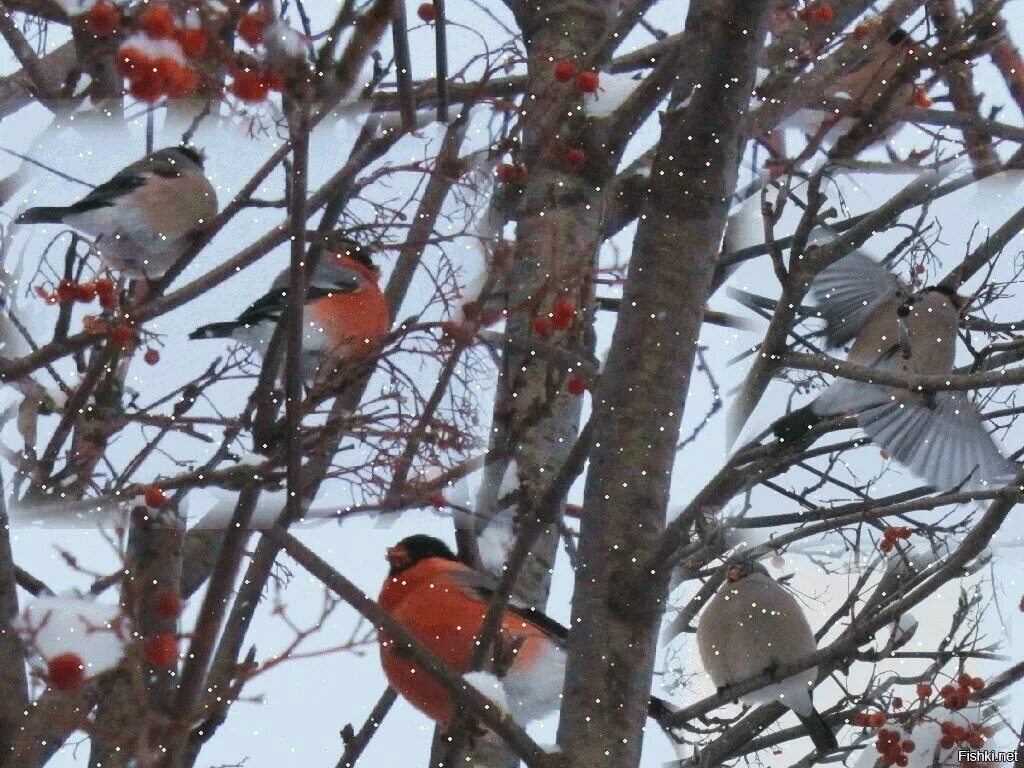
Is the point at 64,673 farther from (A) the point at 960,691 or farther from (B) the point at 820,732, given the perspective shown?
(B) the point at 820,732

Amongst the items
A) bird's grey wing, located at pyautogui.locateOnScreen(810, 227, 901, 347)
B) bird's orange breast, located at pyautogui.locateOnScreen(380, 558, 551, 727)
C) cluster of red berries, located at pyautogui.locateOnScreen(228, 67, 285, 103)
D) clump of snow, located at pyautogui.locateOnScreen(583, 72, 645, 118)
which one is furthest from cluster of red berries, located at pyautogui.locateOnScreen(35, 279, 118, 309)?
bird's grey wing, located at pyautogui.locateOnScreen(810, 227, 901, 347)

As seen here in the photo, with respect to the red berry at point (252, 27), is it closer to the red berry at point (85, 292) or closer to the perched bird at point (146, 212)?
the red berry at point (85, 292)

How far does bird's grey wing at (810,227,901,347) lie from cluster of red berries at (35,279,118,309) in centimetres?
202

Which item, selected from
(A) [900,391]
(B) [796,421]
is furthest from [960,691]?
(B) [796,421]

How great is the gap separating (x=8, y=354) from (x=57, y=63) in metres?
0.80

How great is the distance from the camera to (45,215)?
94.3 inches

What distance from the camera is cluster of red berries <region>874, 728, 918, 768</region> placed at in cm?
270

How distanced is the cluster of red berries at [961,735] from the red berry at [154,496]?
177 cm

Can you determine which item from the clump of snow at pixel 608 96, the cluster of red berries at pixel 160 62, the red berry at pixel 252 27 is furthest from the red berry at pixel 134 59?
the clump of snow at pixel 608 96

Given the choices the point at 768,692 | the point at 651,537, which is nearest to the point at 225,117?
the point at 651,537

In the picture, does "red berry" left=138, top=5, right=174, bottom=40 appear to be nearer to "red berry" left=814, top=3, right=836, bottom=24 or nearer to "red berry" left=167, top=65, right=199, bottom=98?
"red berry" left=167, top=65, right=199, bottom=98

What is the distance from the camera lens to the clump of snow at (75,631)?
1245mm

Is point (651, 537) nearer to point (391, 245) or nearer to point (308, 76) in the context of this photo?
point (391, 245)

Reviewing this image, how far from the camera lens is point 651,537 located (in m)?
1.52
